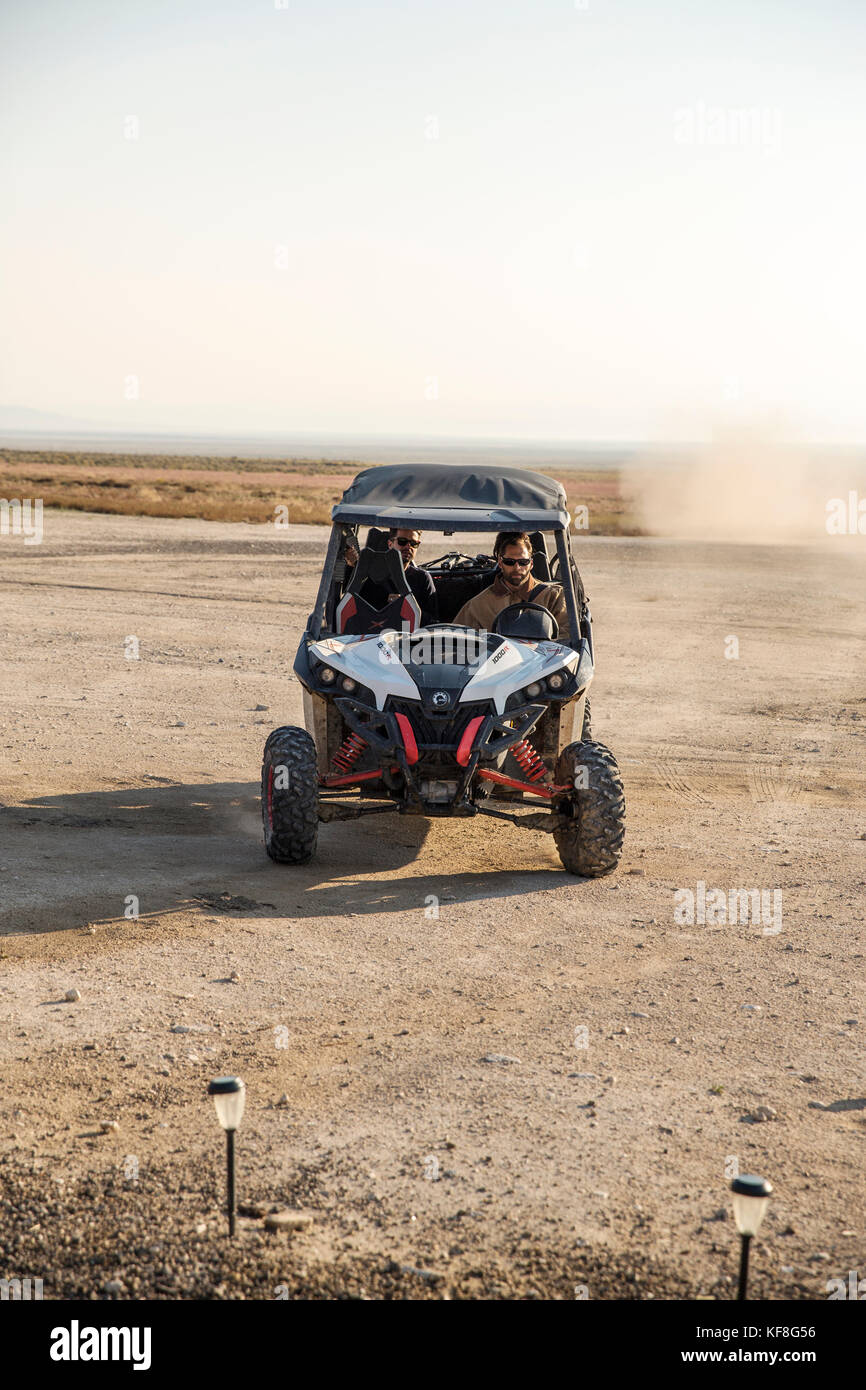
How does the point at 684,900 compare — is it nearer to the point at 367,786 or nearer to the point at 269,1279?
the point at 367,786

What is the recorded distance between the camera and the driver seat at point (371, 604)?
8.85 metres

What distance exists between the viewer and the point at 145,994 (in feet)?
19.8

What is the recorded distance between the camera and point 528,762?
8039mm

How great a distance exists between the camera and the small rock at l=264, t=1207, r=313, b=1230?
413 centimetres

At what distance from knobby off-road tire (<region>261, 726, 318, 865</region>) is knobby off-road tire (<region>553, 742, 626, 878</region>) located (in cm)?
155

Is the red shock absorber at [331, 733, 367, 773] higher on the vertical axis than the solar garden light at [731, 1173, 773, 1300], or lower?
higher

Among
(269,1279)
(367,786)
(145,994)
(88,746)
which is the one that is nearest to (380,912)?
(367,786)

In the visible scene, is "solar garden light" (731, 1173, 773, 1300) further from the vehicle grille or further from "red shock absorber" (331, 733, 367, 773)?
"red shock absorber" (331, 733, 367, 773)

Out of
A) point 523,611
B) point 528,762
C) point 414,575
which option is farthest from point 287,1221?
point 414,575

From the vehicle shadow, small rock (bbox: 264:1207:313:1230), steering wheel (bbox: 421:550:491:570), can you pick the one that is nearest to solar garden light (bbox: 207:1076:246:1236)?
small rock (bbox: 264:1207:313:1230)

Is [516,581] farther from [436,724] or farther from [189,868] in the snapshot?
[189,868]

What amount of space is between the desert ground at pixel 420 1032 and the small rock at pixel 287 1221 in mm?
33

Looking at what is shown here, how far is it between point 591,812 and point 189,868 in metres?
2.50
